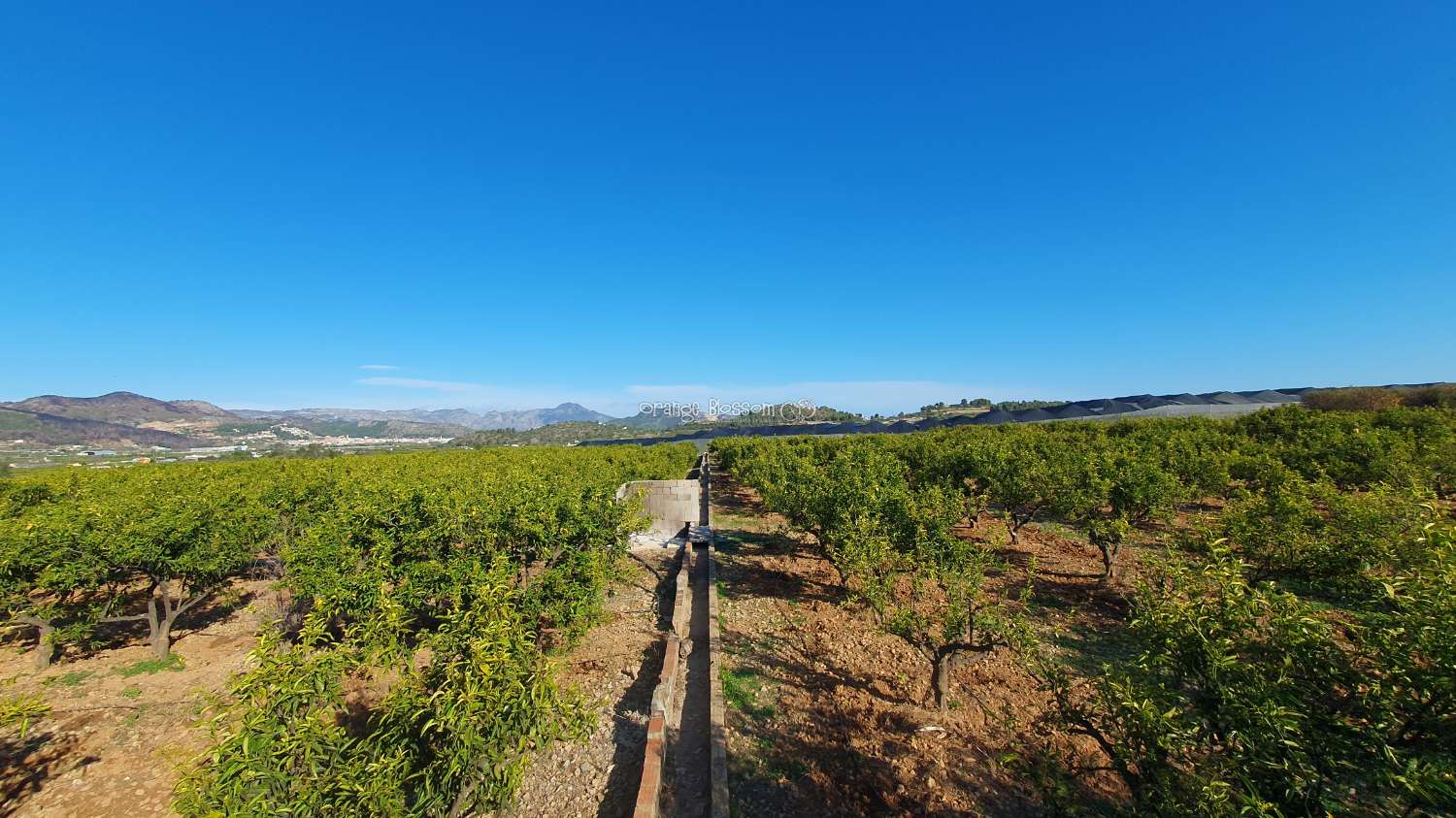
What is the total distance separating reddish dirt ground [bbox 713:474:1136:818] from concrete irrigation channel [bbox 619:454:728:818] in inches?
13.6

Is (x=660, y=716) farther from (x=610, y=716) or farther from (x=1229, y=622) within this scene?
(x=1229, y=622)

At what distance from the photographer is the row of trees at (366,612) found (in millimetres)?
4301

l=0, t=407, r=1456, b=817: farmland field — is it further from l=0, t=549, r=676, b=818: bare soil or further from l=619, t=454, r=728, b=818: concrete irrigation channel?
l=619, t=454, r=728, b=818: concrete irrigation channel

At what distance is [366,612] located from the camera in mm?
8789

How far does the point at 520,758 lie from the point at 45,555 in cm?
1130

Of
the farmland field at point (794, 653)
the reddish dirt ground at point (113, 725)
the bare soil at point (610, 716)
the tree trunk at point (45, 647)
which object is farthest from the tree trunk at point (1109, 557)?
the tree trunk at point (45, 647)

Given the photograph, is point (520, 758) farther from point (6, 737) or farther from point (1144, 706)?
point (6, 737)

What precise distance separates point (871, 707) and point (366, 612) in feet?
30.7

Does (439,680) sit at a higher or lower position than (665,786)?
higher

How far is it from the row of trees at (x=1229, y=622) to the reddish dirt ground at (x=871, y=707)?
0.59 metres

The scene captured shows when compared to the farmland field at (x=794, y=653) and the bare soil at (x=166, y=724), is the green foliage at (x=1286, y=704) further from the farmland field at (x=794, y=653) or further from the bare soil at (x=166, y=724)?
the bare soil at (x=166, y=724)

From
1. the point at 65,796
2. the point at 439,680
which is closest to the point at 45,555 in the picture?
the point at 65,796

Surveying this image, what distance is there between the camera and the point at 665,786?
6809 mm

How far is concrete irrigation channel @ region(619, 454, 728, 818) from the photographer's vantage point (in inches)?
252
